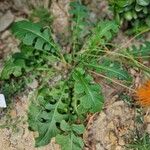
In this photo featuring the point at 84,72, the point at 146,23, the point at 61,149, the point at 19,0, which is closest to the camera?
the point at 61,149

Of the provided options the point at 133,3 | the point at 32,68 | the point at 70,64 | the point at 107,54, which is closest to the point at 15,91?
the point at 32,68

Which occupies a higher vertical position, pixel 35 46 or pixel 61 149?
pixel 35 46

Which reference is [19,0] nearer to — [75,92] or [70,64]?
[70,64]

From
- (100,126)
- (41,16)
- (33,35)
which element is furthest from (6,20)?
(100,126)

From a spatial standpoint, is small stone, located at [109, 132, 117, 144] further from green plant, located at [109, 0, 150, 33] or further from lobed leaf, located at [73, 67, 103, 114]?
green plant, located at [109, 0, 150, 33]

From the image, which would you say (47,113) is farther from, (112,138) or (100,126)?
(112,138)

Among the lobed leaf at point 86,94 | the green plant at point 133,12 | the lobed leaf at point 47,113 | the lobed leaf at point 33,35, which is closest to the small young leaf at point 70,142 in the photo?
the lobed leaf at point 47,113
